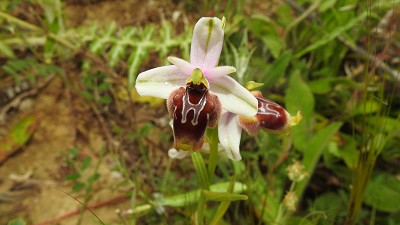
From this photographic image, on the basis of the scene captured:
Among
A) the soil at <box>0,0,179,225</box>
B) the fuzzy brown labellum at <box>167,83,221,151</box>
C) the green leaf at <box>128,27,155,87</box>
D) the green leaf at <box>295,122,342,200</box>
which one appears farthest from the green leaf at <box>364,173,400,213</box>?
the green leaf at <box>128,27,155,87</box>

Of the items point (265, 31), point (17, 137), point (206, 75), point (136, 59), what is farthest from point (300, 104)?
point (17, 137)

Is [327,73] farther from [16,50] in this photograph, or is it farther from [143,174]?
[16,50]

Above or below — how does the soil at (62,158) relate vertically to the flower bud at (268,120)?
below

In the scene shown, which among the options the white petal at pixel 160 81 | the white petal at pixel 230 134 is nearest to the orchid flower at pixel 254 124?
the white petal at pixel 230 134

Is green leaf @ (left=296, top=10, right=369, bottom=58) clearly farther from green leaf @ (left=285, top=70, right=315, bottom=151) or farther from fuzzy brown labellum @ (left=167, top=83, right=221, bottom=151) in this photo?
fuzzy brown labellum @ (left=167, top=83, right=221, bottom=151)

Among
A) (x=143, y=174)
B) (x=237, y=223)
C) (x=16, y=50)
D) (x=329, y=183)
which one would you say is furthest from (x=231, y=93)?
(x=16, y=50)

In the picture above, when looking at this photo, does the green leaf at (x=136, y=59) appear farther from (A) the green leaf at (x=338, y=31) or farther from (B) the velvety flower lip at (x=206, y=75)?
(B) the velvety flower lip at (x=206, y=75)

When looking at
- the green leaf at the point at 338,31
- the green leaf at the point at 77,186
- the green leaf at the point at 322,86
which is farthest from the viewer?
the green leaf at the point at 322,86

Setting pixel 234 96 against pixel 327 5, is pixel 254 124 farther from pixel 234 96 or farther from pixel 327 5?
pixel 327 5
